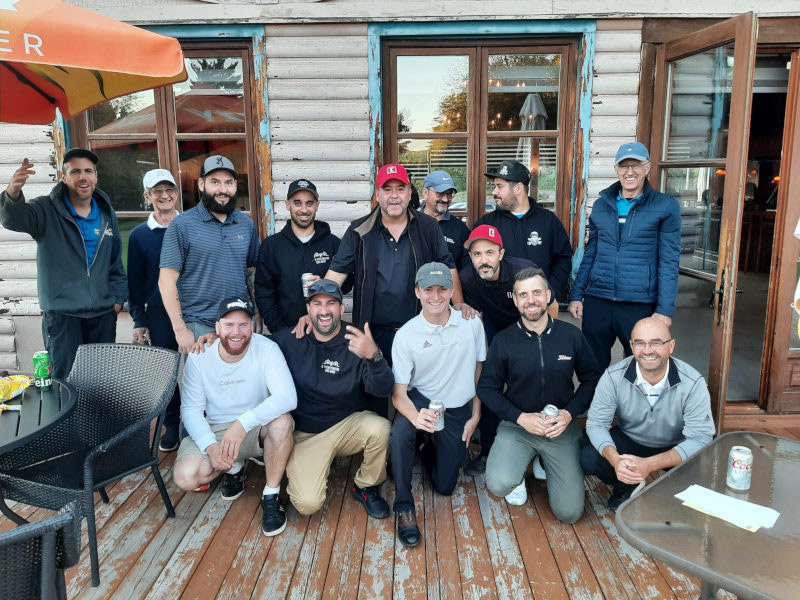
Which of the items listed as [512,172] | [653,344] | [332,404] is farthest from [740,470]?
[512,172]

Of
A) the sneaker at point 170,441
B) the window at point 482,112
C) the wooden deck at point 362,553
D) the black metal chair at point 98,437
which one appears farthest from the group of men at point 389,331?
the window at point 482,112

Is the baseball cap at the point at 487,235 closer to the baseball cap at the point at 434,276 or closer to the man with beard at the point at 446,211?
the baseball cap at the point at 434,276

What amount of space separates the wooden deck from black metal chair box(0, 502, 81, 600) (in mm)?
1106

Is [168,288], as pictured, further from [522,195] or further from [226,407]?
[522,195]

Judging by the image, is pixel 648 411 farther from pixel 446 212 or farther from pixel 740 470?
pixel 446 212

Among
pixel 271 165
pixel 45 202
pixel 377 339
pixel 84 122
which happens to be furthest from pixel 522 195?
pixel 84 122

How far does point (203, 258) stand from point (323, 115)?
1.61m

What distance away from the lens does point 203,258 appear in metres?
3.43

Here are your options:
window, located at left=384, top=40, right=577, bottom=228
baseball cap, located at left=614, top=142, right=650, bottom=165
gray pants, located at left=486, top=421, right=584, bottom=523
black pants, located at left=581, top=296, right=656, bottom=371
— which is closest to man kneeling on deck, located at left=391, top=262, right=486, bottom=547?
gray pants, located at left=486, top=421, right=584, bottom=523

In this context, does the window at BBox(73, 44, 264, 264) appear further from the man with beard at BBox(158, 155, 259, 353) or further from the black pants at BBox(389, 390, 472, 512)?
the black pants at BBox(389, 390, 472, 512)

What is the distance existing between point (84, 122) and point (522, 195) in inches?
134

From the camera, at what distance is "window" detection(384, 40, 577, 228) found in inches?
173

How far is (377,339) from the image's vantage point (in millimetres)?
3516

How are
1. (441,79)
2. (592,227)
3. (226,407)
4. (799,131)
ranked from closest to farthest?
(226,407)
(592,227)
(799,131)
(441,79)
